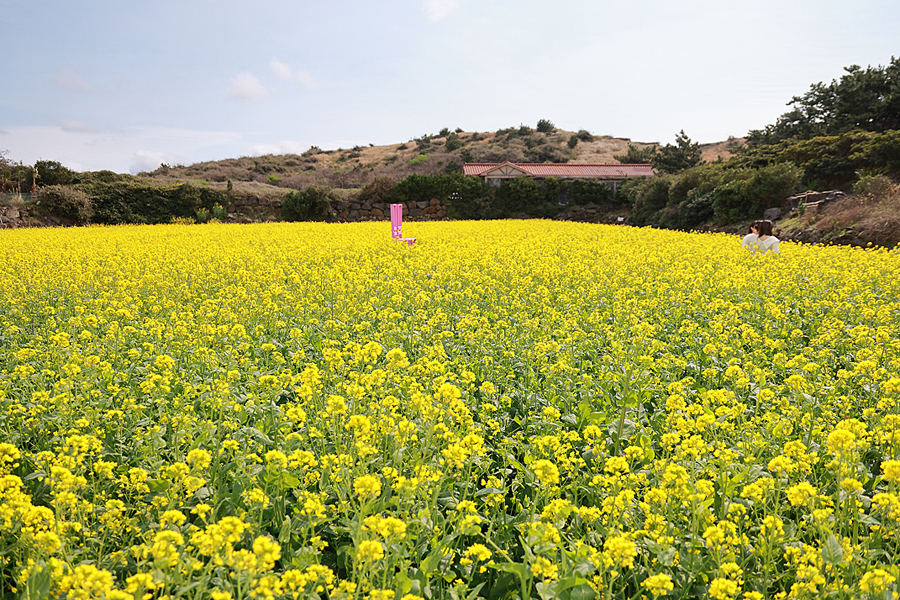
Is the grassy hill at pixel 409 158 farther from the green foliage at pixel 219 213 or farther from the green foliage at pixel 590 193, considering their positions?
the green foliage at pixel 219 213

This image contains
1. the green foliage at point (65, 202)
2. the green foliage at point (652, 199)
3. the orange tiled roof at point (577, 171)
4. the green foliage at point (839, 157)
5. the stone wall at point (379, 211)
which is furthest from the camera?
the orange tiled roof at point (577, 171)

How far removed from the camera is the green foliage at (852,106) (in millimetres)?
31203

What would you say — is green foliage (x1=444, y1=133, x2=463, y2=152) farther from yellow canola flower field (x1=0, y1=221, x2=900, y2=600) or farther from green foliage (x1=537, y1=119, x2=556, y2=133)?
yellow canola flower field (x1=0, y1=221, x2=900, y2=600)

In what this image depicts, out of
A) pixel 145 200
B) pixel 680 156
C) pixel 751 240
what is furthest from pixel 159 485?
pixel 680 156

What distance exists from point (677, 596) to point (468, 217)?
37.2m

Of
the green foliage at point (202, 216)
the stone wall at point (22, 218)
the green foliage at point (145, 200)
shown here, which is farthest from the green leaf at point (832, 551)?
the green foliage at point (145, 200)

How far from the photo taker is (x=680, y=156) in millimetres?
41125

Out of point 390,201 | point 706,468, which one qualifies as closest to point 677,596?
point 706,468

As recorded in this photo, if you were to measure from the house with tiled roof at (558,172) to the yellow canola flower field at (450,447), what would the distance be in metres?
41.1

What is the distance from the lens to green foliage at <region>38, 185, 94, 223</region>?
26438mm

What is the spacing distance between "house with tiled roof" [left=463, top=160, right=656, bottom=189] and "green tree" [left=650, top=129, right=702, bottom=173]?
4.49 metres

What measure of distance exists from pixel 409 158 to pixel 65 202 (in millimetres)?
51427

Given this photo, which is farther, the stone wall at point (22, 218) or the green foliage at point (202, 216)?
the green foliage at point (202, 216)

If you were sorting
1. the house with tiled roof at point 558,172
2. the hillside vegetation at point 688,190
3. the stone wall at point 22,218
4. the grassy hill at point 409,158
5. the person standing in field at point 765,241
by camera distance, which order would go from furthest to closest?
the grassy hill at point 409,158 → the house with tiled roof at point 558,172 → the stone wall at point 22,218 → the hillside vegetation at point 688,190 → the person standing in field at point 765,241
